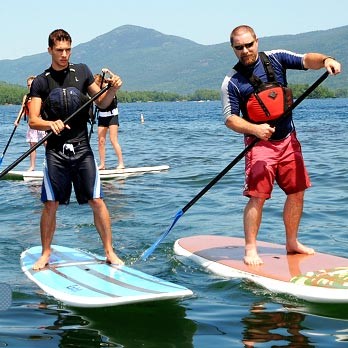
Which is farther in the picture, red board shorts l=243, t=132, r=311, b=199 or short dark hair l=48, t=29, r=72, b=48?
red board shorts l=243, t=132, r=311, b=199

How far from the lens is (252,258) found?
6.61 metres

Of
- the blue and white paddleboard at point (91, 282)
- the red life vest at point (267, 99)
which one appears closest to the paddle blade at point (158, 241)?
the blue and white paddleboard at point (91, 282)

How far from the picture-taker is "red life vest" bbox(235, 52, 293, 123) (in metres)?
6.25

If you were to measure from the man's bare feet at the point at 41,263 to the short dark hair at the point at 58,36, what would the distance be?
72.2 inches

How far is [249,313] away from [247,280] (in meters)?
0.74

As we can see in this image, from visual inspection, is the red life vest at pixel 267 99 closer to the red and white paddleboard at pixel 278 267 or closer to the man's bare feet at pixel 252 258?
the man's bare feet at pixel 252 258

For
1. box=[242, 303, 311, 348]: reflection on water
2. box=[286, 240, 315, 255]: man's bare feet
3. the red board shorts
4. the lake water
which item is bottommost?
box=[242, 303, 311, 348]: reflection on water

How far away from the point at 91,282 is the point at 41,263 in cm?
84

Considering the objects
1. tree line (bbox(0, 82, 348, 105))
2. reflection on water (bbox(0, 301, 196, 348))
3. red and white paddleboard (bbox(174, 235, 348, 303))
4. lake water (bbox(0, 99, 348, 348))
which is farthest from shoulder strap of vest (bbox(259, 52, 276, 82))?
tree line (bbox(0, 82, 348, 105))

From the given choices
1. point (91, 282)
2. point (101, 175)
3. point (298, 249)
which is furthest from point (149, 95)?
point (91, 282)

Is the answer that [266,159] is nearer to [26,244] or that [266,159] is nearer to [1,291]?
[1,291]

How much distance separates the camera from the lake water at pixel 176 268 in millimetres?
5148

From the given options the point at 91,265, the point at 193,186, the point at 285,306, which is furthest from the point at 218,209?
the point at 285,306

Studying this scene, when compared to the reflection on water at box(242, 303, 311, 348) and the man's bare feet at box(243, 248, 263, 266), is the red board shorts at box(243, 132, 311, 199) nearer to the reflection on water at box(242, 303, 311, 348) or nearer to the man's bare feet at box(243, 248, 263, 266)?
the man's bare feet at box(243, 248, 263, 266)
